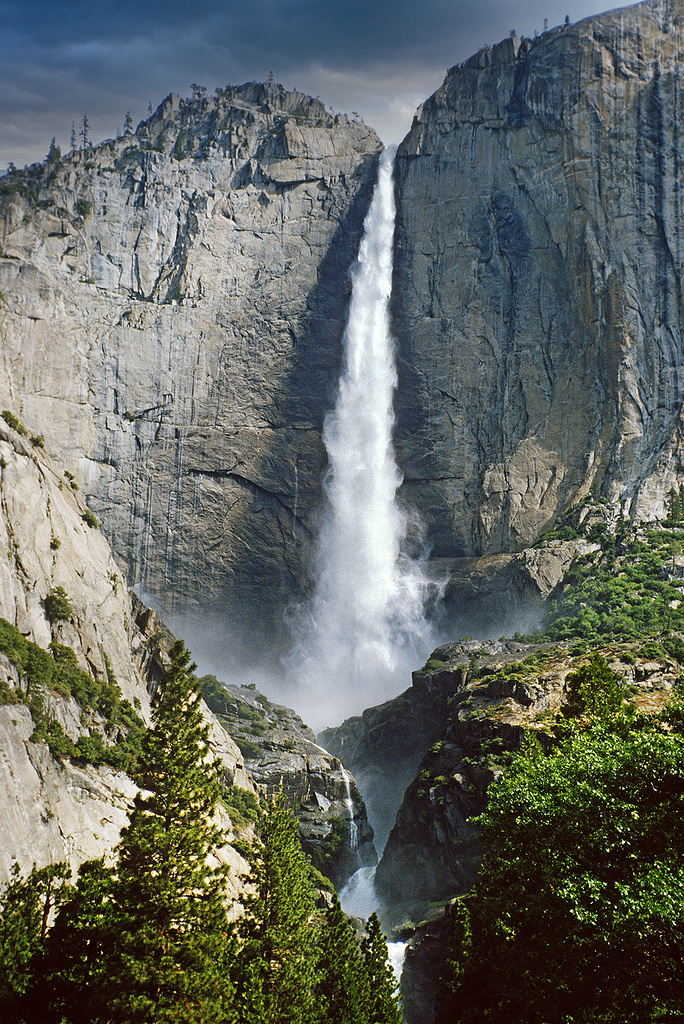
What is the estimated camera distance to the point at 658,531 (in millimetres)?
68188

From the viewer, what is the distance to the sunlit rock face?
254ft

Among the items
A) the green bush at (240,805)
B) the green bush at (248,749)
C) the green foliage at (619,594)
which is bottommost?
the green bush at (240,805)

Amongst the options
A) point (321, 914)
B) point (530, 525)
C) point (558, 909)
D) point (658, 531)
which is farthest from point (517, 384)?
point (558, 909)

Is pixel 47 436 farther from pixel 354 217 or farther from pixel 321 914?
pixel 321 914

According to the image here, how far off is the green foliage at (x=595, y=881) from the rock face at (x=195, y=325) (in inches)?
2302

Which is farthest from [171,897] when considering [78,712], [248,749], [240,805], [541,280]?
[541,280]

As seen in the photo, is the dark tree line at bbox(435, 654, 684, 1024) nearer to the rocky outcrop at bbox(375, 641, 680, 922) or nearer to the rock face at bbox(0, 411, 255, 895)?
the rock face at bbox(0, 411, 255, 895)

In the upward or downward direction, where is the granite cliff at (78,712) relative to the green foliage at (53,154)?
downward

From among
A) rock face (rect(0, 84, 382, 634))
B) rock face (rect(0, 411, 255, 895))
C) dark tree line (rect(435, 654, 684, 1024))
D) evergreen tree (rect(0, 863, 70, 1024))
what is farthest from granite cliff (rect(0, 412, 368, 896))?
rock face (rect(0, 84, 382, 634))

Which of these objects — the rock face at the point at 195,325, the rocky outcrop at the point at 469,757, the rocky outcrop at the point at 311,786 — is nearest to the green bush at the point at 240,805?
the rocky outcrop at the point at 311,786

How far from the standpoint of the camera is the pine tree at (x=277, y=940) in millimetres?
26109

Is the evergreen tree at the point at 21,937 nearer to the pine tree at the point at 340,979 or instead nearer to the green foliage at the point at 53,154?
the pine tree at the point at 340,979

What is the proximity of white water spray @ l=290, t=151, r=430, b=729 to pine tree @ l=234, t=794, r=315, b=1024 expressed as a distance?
150 feet

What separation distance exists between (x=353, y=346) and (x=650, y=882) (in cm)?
7600
